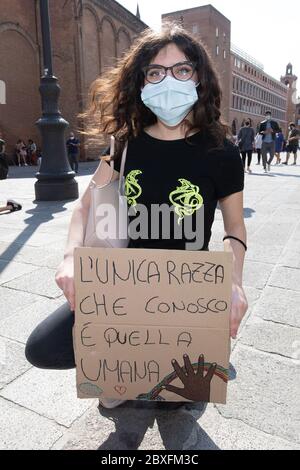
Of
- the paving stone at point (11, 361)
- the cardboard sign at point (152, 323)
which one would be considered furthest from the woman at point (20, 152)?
the cardboard sign at point (152, 323)

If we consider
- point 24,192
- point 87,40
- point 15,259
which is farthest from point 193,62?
point 87,40

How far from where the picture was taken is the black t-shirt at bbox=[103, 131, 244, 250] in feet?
6.00

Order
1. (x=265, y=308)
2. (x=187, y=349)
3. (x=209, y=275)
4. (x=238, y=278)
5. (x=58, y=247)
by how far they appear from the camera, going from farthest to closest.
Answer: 1. (x=58, y=247)
2. (x=265, y=308)
3. (x=238, y=278)
4. (x=187, y=349)
5. (x=209, y=275)

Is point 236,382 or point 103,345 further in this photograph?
point 236,382

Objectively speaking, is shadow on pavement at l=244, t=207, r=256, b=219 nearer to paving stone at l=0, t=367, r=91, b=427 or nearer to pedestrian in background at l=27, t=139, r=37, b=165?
paving stone at l=0, t=367, r=91, b=427

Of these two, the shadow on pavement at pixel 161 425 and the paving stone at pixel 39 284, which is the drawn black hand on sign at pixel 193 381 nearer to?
the shadow on pavement at pixel 161 425

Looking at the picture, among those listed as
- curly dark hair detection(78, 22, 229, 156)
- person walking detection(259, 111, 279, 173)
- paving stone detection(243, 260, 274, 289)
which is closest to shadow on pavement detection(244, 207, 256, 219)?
paving stone detection(243, 260, 274, 289)

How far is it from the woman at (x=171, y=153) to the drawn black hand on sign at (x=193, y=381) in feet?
1.36

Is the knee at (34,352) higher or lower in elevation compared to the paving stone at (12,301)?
higher

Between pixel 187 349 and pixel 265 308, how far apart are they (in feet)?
5.19

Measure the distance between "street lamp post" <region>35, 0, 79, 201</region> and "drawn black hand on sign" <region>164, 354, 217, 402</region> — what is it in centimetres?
661

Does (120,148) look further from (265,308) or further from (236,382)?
(265,308)

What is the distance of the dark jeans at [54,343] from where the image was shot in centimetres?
174

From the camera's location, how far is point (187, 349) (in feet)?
5.23
